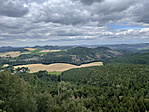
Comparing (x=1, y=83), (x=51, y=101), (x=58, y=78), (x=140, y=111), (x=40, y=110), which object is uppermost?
(x=1, y=83)

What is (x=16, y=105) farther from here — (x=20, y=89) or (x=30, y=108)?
(x=20, y=89)

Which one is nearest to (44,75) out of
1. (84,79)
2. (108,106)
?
(84,79)

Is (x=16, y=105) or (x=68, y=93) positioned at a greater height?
(x=16, y=105)

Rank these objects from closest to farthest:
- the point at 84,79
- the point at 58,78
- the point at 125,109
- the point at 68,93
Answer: the point at 68,93 < the point at 125,109 < the point at 84,79 < the point at 58,78

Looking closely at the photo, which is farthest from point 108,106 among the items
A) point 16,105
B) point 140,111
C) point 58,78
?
point 58,78

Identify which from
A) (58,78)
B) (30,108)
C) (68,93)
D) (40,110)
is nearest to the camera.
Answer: (30,108)

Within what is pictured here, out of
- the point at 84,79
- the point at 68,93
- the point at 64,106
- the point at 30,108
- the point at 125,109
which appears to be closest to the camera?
the point at 64,106

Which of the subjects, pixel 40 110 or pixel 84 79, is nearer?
pixel 40 110

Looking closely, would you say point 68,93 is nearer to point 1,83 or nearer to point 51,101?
point 51,101

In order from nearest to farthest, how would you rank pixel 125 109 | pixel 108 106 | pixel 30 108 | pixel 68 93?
pixel 30 108, pixel 68 93, pixel 125 109, pixel 108 106
